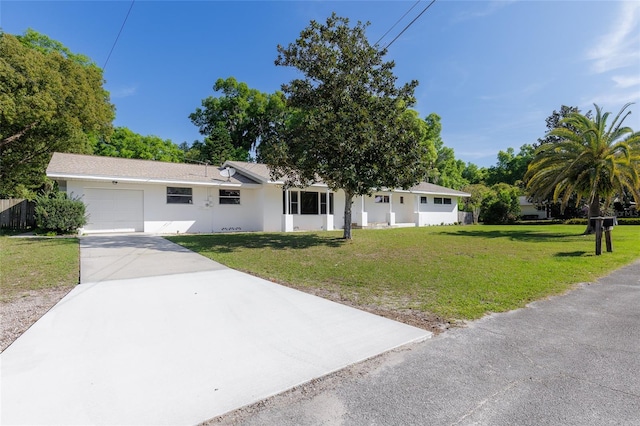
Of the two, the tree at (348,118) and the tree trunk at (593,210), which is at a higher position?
the tree at (348,118)

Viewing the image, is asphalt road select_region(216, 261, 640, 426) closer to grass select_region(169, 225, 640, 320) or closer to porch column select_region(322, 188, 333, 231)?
grass select_region(169, 225, 640, 320)

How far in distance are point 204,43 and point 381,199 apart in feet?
48.0

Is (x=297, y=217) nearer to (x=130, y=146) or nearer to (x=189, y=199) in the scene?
(x=189, y=199)

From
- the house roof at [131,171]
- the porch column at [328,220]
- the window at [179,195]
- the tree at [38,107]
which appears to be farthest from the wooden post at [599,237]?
the tree at [38,107]

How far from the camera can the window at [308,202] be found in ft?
62.4

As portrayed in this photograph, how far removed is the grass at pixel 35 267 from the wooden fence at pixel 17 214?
8.47 metres

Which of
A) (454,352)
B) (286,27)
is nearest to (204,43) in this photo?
(286,27)

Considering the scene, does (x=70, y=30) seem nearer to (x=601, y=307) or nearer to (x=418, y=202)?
(x=601, y=307)

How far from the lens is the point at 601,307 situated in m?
4.83

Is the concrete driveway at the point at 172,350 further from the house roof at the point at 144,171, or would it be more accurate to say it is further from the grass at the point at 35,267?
the house roof at the point at 144,171

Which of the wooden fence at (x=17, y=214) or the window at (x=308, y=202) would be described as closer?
the wooden fence at (x=17, y=214)

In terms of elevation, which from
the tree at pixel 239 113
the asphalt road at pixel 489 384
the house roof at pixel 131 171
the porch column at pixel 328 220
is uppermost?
the tree at pixel 239 113

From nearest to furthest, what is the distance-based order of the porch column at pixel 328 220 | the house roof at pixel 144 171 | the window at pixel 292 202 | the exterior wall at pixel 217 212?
the house roof at pixel 144 171, the exterior wall at pixel 217 212, the window at pixel 292 202, the porch column at pixel 328 220

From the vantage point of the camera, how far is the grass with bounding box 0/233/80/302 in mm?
5571
